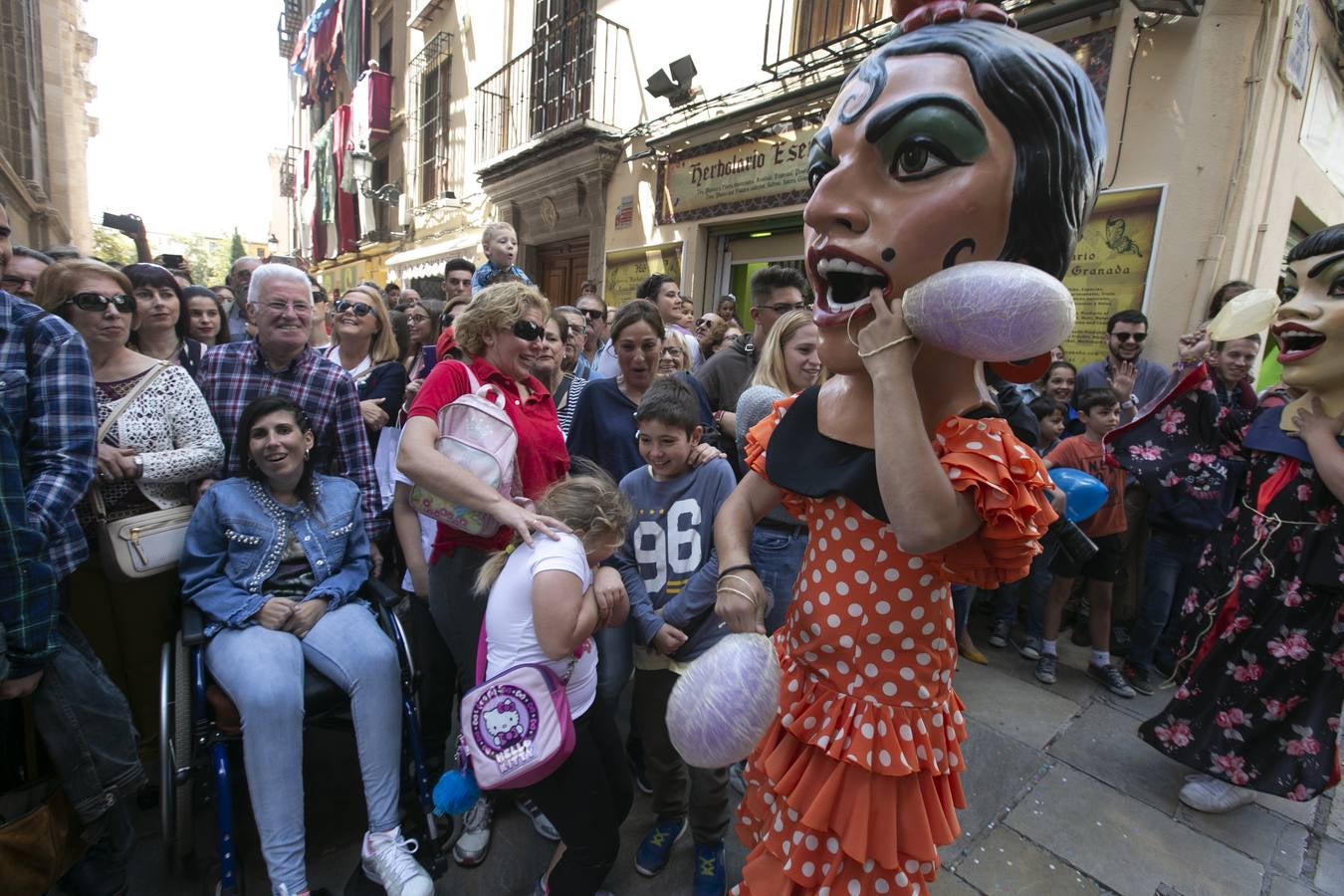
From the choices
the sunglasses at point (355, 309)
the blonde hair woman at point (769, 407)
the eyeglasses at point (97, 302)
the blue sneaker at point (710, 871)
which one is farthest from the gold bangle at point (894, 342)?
the sunglasses at point (355, 309)

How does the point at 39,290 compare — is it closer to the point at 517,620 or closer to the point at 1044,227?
the point at 517,620

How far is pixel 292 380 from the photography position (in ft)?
8.25

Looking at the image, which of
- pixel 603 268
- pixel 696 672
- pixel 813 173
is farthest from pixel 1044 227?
pixel 603 268

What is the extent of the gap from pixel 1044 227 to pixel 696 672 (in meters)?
0.89

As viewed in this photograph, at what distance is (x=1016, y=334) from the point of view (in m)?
0.91

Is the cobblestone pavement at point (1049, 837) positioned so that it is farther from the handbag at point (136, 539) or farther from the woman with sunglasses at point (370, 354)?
the woman with sunglasses at point (370, 354)

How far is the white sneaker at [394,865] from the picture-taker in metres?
1.88

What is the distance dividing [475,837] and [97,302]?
2152 millimetres

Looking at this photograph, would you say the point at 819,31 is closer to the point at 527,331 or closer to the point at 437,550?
the point at 527,331

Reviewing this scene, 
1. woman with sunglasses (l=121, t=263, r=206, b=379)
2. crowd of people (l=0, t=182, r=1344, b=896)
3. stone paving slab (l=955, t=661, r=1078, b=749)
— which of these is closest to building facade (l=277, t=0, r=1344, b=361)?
crowd of people (l=0, t=182, r=1344, b=896)

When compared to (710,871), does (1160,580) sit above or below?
above

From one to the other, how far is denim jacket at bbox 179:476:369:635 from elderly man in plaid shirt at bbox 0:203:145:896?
29 cm

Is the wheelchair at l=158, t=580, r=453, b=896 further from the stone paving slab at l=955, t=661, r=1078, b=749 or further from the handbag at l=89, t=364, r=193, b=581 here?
the stone paving slab at l=955, t=661, r=1078, b=749

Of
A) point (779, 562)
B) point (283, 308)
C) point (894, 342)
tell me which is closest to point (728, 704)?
point (894, 342)
